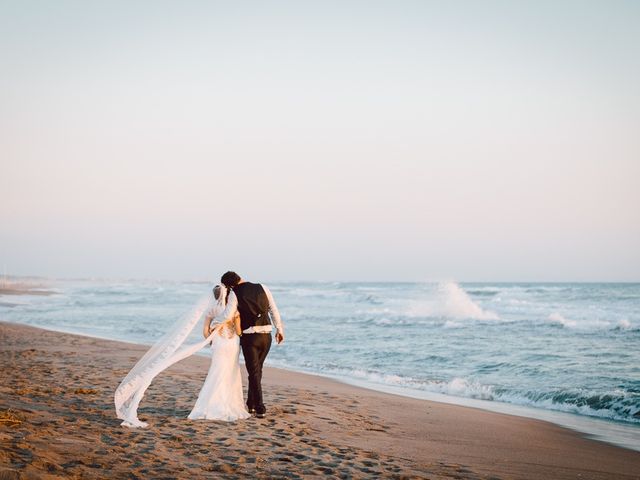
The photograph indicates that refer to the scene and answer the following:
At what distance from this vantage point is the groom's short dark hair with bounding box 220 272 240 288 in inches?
271

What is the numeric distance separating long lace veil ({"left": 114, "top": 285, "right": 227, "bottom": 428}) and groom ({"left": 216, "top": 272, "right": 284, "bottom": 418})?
137 mm

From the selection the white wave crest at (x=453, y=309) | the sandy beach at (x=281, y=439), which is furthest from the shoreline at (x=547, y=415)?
the white wave crest at (x=453, y=309)

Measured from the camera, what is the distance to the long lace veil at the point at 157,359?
622 centimetres

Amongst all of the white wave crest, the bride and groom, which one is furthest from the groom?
the white wave crest

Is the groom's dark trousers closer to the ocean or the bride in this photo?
the bride

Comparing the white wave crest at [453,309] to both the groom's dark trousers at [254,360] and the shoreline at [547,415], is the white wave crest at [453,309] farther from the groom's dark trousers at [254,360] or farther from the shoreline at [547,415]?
the groom's dark trousers at [254,360]

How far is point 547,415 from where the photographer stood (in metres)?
9.20

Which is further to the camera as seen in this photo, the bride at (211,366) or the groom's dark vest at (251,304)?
the groom's dark vest at (251,304)

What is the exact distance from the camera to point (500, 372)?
12.7m

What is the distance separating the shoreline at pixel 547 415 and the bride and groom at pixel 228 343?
4118mm

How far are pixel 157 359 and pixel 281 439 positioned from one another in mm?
1765

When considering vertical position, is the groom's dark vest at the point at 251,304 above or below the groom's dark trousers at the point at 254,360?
above

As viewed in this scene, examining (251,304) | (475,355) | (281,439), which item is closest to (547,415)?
(281,439)

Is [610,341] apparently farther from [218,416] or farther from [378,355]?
[218,416]
